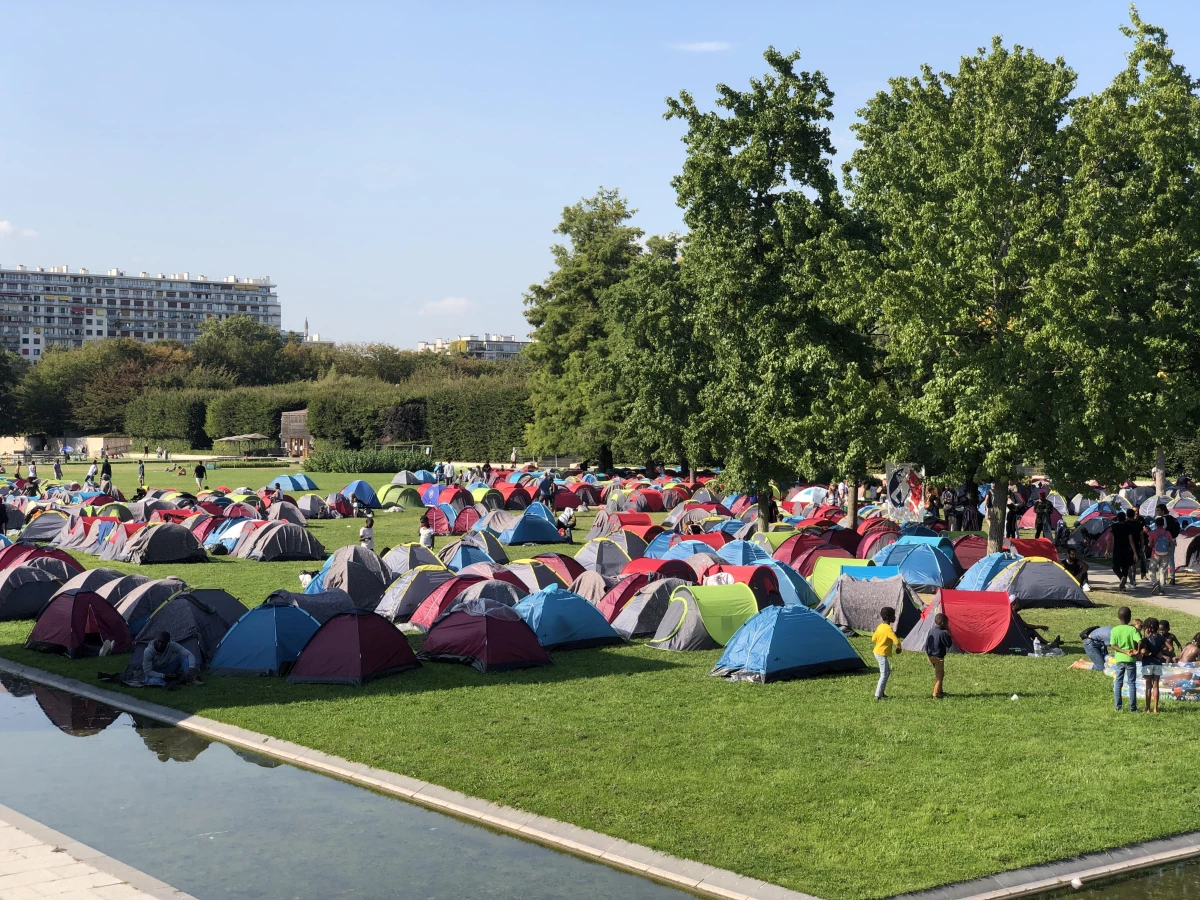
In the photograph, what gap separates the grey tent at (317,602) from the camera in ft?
61.6

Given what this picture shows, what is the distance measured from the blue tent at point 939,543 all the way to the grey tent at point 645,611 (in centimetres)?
738

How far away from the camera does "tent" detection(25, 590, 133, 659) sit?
1927cm

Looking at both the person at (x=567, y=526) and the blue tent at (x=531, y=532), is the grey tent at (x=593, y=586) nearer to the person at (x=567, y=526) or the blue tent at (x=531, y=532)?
the blue tent at (x=531, y=532)

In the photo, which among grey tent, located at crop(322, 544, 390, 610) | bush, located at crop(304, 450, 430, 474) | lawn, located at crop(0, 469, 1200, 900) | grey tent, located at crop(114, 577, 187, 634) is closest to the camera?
lawn, located at crop(0, 469, 1200, 900)

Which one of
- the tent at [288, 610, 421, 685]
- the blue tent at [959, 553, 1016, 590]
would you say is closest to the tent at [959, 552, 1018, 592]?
the blue tent at [959, 553, 1016, 590]

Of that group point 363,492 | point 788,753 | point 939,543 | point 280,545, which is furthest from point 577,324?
point 788,753

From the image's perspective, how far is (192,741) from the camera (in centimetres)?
1477

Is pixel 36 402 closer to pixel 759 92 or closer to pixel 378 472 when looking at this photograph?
pixel 378 472

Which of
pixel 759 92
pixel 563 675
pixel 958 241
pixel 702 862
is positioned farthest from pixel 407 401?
pixel 702 862

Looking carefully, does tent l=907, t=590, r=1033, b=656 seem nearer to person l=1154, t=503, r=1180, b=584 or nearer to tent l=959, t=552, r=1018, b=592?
tent l=959, t=552, r=1018, b=592

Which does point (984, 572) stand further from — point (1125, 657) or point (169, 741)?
point (169, 741)

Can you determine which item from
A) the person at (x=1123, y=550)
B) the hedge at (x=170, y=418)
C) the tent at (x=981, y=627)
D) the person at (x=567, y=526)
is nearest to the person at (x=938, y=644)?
the tent at (x=981, y=627)

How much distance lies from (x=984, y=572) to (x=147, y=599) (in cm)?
1524

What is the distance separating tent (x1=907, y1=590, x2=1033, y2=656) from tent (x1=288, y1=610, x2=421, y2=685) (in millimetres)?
8310
